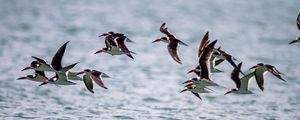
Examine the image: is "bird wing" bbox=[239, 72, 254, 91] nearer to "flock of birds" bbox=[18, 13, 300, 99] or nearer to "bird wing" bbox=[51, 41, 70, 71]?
"flock of birds" bbox=[18, 13, 300, 99]

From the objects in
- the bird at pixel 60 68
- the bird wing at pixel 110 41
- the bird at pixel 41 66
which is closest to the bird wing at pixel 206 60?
the bird wing at pixel 110 41

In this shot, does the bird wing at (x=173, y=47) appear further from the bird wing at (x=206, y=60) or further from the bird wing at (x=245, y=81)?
the bird wing at (x=245, y=81)

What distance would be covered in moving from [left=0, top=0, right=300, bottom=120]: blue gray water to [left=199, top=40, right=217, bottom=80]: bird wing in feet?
21.1

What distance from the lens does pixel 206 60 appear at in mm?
26828

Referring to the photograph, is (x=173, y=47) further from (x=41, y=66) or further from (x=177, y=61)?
(x=41, y=66)

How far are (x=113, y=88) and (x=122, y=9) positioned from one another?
5328 cm

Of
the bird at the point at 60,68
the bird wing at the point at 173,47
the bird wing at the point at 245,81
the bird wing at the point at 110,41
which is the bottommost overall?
the bird wing at the point at 245,81

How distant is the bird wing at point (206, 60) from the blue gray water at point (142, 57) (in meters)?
6.43

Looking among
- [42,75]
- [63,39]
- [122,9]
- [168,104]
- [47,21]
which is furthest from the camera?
[122,9]

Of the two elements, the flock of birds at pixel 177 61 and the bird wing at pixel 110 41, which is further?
the bird wing at pixel 110 41

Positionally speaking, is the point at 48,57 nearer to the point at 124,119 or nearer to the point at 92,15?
the point at 124,119

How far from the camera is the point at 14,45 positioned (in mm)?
52531

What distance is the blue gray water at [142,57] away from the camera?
34656mm

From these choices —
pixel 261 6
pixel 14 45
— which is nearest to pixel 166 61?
pixel 14 45
